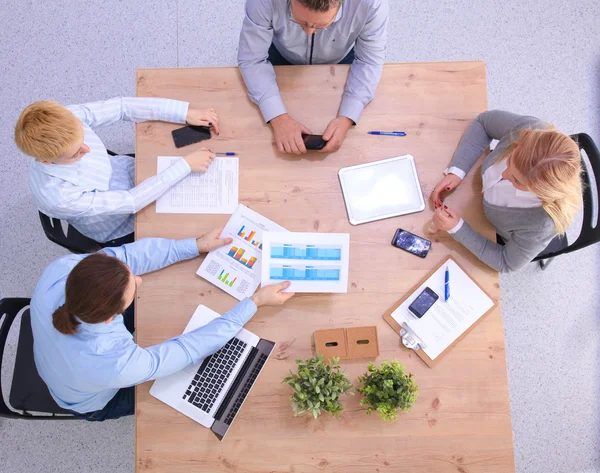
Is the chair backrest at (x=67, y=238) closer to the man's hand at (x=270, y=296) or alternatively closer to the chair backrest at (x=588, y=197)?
the man's hand at (x=270, y=296)

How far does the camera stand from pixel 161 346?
129cm

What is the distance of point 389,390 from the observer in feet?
4.01

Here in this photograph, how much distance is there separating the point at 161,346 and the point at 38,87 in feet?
5.71

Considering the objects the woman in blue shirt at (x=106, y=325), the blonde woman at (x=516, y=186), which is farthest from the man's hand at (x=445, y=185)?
the woman in blue shirt at (x=106, y=325)

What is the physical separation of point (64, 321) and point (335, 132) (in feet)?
3.20

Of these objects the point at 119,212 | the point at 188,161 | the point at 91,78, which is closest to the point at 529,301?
the point at 188,161

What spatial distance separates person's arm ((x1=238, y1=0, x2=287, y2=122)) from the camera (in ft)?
4.83

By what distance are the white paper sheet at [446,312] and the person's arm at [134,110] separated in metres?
0.97

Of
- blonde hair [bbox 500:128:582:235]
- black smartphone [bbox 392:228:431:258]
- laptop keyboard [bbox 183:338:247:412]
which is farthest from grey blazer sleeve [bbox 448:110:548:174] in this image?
laptop keyboard [bbox 183:338:247:412]

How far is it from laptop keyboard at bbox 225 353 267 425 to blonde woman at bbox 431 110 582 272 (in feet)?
2.29

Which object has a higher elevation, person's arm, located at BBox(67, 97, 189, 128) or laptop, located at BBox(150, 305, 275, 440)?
person's arm, located at BBox(67, 97, 189, 128)

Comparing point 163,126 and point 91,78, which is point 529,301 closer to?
point 163,126

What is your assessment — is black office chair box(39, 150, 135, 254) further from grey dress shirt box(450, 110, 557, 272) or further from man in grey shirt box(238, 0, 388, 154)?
grey dress shirt box(450, 110, 557, 272)

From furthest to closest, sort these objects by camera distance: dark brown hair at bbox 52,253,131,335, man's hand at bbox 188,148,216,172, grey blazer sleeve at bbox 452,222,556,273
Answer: man's hand at bbox 188,148,216,172 < grey blazer sleeve at bbox 452,222,556,273 < dark brown hair at bbox 52,253,131,335
